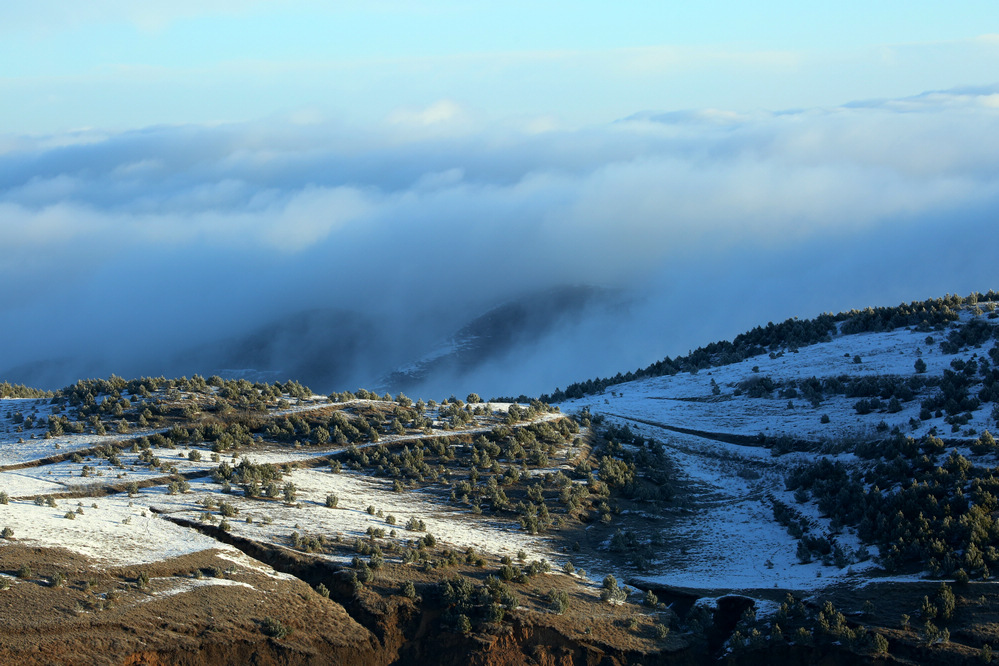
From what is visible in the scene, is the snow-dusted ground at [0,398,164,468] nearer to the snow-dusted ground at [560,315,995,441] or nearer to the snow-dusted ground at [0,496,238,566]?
the snow-dusted ground at [0,496,238,566]

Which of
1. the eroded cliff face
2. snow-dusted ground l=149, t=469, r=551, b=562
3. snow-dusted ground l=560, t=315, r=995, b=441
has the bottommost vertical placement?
the eroded cliff face

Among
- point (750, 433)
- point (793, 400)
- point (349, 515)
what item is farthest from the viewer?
point (793, 400)

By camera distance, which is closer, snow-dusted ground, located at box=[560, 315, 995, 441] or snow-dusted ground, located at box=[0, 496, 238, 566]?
snow-dusted ground, located at box=[0, 496, 238, 566]

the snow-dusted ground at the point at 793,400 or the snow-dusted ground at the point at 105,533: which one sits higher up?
the snow-dusted ground at the point at 793,400

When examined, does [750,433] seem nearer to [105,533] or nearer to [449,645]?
[449,645]

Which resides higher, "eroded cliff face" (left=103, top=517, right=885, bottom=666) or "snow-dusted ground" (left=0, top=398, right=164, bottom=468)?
"snow-dusted ground" (left=0, top=398, right=164, bottom=468)

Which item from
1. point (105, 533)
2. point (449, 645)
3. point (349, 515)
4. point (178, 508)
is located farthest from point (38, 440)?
point (449, 645)

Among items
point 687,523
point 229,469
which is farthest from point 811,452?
point 229,469

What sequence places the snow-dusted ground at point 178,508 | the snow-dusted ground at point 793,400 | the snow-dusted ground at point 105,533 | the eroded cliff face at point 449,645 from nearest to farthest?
the eroded cliff face at point 449,645, the snow-dusted ground at point 105,533, the snow-dusted ground at point 178,508, the snow-dusted ground at point 793,400

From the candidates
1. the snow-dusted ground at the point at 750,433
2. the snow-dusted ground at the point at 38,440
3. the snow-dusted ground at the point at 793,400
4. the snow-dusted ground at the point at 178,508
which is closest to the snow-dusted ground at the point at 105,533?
the snow-dusted ground at the point at 178,508

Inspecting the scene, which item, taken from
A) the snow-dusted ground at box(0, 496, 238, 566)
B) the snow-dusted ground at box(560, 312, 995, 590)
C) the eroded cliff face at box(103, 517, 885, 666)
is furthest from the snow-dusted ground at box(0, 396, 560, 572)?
the snow-dusted ground at box(560, 312, 995, 590)

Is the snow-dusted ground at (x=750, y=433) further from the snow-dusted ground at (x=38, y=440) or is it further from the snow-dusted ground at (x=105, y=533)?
the snow-dusted ground at (x=38, y=440)
